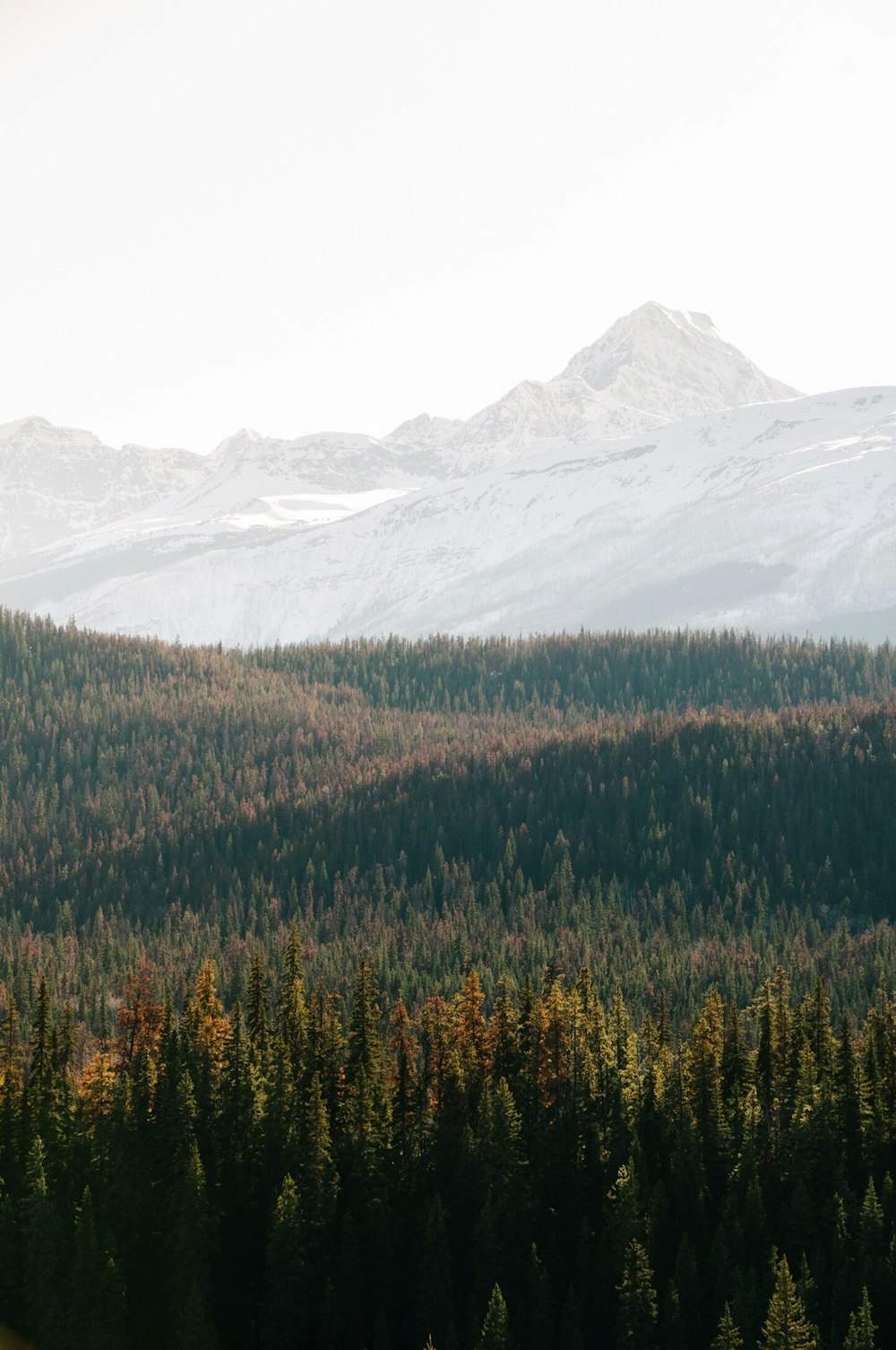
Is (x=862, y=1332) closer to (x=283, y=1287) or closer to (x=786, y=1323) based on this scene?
(x=786, y=1323)

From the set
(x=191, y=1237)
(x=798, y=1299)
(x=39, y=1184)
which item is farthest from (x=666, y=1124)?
(x=39, y=1184)

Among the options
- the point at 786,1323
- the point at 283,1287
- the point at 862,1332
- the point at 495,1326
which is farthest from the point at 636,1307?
the point at 283,1287

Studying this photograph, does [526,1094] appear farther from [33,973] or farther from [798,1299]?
[33,973]

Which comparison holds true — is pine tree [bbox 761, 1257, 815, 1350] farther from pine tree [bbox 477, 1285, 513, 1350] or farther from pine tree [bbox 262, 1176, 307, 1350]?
pine tree [bbox 262, 1176, 307, 1350]

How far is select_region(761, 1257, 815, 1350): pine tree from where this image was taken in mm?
88625

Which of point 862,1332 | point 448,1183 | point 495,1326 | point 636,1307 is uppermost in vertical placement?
point 448,1183

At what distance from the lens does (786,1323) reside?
89.2 metres

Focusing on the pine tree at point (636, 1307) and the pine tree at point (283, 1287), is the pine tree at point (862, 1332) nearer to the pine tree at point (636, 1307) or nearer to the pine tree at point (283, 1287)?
the pine tree at point (636, 1307)

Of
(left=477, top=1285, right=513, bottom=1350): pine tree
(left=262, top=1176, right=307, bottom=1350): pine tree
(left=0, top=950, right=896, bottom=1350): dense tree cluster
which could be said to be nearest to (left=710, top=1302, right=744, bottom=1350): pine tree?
(left=0, top=950, right=896, bottom=1350): dense tree cluster

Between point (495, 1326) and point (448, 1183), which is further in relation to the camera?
point (448, 1183)

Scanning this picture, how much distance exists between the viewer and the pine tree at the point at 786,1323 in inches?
3489

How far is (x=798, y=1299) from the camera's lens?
9175 centimetres

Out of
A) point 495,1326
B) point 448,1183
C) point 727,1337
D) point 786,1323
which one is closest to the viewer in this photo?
point 786,1323

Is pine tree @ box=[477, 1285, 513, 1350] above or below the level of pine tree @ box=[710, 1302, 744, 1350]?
above
